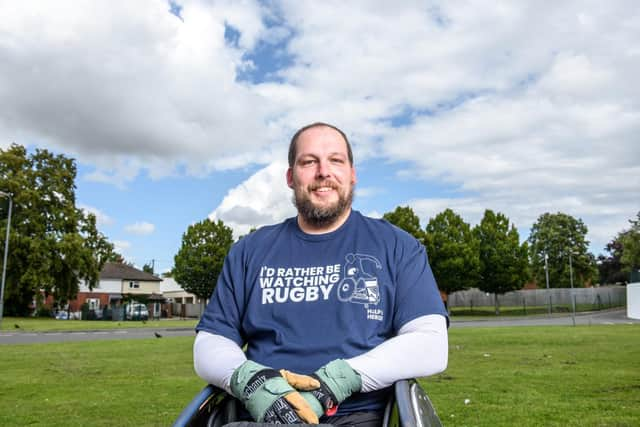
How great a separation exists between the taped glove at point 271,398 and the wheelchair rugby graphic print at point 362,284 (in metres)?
0.44

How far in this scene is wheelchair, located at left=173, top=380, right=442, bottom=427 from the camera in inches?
72.8

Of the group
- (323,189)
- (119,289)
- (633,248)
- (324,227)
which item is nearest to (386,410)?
(324,227)

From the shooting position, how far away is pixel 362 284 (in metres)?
2.33

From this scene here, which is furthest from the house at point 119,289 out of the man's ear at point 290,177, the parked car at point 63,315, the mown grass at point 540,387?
the man's ear at point 290,177

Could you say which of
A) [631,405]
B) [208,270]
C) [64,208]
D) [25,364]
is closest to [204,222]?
[208,270]

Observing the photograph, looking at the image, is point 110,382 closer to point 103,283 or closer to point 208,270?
point 208,270

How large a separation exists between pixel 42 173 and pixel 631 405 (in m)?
45.2

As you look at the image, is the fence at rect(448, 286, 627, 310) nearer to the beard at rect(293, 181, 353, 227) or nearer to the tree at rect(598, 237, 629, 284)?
the tree at rect(598, 237, 629, 284)

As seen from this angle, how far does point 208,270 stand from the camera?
55.2 m

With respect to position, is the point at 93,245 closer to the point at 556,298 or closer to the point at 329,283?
the point at 556,298

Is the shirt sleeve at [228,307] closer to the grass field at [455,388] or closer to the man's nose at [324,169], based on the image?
the man's nose at [324,169]

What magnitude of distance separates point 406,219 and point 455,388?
44.3 meters

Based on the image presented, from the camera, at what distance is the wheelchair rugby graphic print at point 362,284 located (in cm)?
230

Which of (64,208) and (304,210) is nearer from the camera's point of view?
(304,210)
